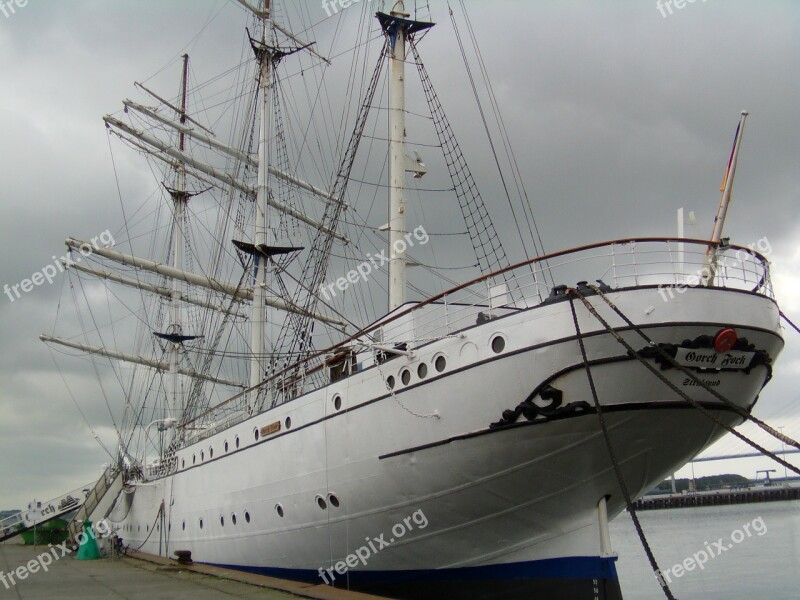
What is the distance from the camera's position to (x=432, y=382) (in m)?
10.2

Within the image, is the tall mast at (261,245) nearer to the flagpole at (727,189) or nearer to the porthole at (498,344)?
the porthole at (498,344)

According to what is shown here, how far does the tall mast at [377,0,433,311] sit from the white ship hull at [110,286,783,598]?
3209mm

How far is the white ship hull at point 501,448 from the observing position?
909 cm

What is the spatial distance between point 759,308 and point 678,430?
203cm

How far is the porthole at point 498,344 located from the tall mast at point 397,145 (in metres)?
4.16

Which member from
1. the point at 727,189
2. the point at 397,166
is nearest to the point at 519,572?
the point at 727,189

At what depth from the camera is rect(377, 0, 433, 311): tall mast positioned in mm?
14266

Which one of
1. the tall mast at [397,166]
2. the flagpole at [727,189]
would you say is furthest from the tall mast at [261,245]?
the flagpole at [727,189]

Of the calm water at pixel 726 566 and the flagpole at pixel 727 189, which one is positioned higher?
the flagpole at pixel 727 189

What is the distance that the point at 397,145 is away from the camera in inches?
599

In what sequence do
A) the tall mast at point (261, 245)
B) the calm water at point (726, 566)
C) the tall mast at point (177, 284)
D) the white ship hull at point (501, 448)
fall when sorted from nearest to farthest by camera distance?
the white ship hull at point (501, 448) → the calm water at point (726, 566) → the tall mast at point (261, 245) → the tall mast at point (177, 284)

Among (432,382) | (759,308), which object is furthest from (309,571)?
(759,308)

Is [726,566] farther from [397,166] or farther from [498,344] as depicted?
[498,344]

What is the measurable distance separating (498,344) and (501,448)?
1.45 meters
